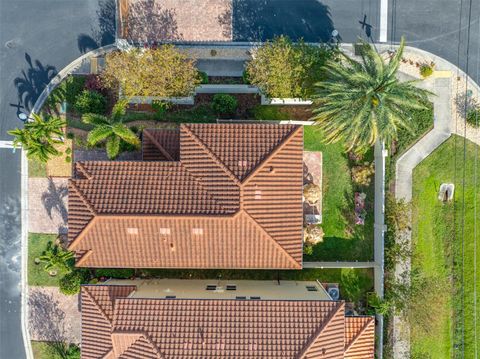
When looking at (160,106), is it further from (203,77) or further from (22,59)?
(22,59)

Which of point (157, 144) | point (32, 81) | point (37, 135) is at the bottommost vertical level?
point (157, 144)

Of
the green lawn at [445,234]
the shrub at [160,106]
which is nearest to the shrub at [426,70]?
the green lawn at [445,234]

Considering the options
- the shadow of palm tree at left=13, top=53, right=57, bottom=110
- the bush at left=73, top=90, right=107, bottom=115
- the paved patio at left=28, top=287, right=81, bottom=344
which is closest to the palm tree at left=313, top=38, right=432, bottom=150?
the bush at left=73, top=90, right=107, bottom=115

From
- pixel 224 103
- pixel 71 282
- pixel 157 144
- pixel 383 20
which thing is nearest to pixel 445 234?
pixel 383 20

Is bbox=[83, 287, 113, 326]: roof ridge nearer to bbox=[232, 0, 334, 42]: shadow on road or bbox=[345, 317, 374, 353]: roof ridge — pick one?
bbox=[345, 317, 374, 353]: roof ridge

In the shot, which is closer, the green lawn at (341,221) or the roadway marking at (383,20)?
the green lawn at (341,221)

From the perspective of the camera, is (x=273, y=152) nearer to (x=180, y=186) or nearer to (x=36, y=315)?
(x=180, y=186)

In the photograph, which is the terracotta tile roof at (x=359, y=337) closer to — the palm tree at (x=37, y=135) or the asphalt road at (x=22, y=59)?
the palm tree at (x=37, y=135)
